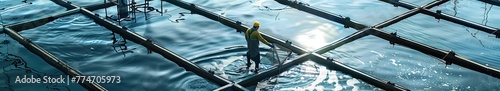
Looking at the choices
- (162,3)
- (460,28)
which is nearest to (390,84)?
(460,28)

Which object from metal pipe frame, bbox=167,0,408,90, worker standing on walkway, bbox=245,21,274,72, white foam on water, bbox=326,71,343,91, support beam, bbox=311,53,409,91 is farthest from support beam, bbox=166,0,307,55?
worker standing on walkway, bbox=245,21,274,72

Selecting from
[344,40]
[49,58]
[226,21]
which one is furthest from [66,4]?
[344,40]

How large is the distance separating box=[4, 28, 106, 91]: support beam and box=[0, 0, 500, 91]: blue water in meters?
0.16

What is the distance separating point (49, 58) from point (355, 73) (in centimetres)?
778

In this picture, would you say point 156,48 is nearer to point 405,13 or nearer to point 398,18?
point 398,18

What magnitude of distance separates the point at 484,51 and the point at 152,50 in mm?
9411

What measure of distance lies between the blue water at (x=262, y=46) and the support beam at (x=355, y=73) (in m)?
0.17

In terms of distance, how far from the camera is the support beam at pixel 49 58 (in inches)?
493

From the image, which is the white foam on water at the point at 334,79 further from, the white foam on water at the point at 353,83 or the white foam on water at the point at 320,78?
the white foam on water at the point at 353,83

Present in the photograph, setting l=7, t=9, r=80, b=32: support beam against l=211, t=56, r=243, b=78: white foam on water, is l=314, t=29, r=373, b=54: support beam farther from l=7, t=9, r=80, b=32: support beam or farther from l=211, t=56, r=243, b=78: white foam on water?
l=7, t=9, r=80, b=32: support beam

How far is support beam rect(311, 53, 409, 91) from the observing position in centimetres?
1266

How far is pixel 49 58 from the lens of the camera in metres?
14.0

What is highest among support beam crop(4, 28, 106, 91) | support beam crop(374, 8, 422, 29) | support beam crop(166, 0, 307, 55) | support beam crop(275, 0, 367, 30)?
support beam crop(374, 8, 422, 29)

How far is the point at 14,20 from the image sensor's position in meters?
17.5
